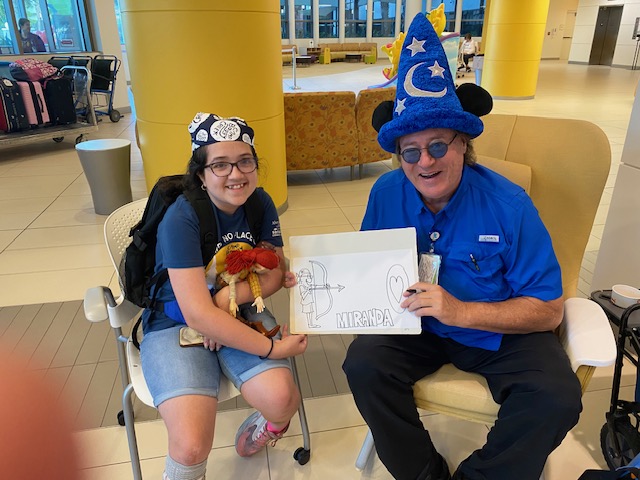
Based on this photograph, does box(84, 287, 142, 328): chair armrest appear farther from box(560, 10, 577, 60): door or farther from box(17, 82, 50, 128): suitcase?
box(560, 10, 577, 60): door

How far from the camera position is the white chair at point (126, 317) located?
1.51 meters

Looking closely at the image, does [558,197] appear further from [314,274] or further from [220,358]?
[220,358]

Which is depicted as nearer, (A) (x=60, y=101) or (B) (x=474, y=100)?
(B) (x=474, y=100)

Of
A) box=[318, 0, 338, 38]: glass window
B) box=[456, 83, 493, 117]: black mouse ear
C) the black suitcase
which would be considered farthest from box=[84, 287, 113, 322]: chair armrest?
box=[318, 0, 338, 38]: glass window

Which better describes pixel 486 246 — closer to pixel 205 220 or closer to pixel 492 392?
pixel 492 392

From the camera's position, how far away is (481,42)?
21.6 metres

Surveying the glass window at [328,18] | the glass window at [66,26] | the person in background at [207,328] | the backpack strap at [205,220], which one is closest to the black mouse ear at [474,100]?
the person in background at [207,328]

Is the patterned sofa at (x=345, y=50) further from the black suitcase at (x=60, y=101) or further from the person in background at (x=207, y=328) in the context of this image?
the person in background at (x=207, y=328)

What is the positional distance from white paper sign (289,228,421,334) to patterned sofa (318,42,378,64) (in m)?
20.9

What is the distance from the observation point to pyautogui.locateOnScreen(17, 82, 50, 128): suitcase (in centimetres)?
620

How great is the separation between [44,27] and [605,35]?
20461 millimetres

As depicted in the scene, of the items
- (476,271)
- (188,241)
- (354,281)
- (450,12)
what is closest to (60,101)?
(188,241)

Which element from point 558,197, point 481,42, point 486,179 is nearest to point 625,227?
point 558,197

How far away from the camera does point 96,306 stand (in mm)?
1521
